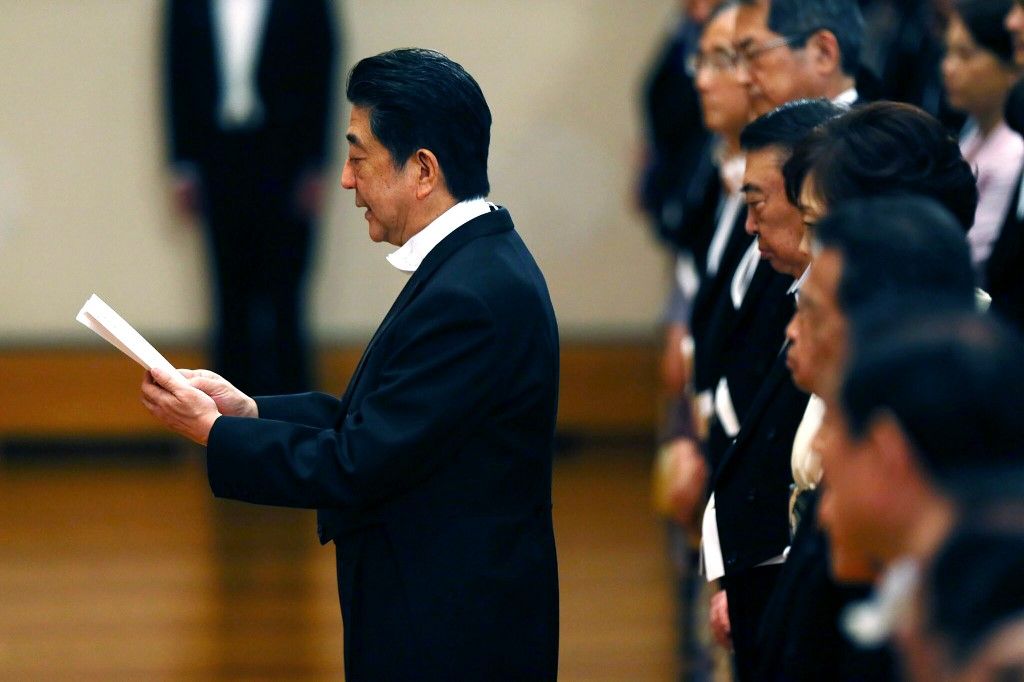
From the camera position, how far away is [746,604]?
259 cm

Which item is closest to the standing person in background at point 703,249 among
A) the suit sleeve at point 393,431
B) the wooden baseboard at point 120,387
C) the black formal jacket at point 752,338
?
the black formal jacket at point 752,338

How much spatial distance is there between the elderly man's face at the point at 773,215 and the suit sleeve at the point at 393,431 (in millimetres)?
486

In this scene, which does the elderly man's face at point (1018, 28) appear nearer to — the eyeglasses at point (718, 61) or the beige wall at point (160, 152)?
the eyeglasses at point (718, 61)

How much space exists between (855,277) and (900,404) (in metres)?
0.36

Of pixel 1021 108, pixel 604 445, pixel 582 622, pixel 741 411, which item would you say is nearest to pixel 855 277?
pixel 741 411

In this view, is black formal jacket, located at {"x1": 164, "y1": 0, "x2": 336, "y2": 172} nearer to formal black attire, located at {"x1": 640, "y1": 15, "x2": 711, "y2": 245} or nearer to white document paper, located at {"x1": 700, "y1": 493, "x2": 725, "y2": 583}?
formal black attire, located at {"x1": 640, "y1": 15, "x2": 711, "y2": 245}

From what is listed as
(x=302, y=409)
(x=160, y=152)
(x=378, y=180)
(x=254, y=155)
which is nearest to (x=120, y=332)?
(x=302, y=409)

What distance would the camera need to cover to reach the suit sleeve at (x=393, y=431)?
224 centimetres

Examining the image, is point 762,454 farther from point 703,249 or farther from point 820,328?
point 703,249

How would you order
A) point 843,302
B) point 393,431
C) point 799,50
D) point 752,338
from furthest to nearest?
point 799,50, point 752,338, point 393,431, point 843,302

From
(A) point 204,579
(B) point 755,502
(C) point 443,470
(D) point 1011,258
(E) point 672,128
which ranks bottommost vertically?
(A) point 204,579

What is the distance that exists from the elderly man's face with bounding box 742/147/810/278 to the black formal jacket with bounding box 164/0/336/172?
4357 millimetres

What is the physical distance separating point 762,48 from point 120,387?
181 inches

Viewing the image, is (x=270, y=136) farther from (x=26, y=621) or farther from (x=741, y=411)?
(x=741, y=411)
